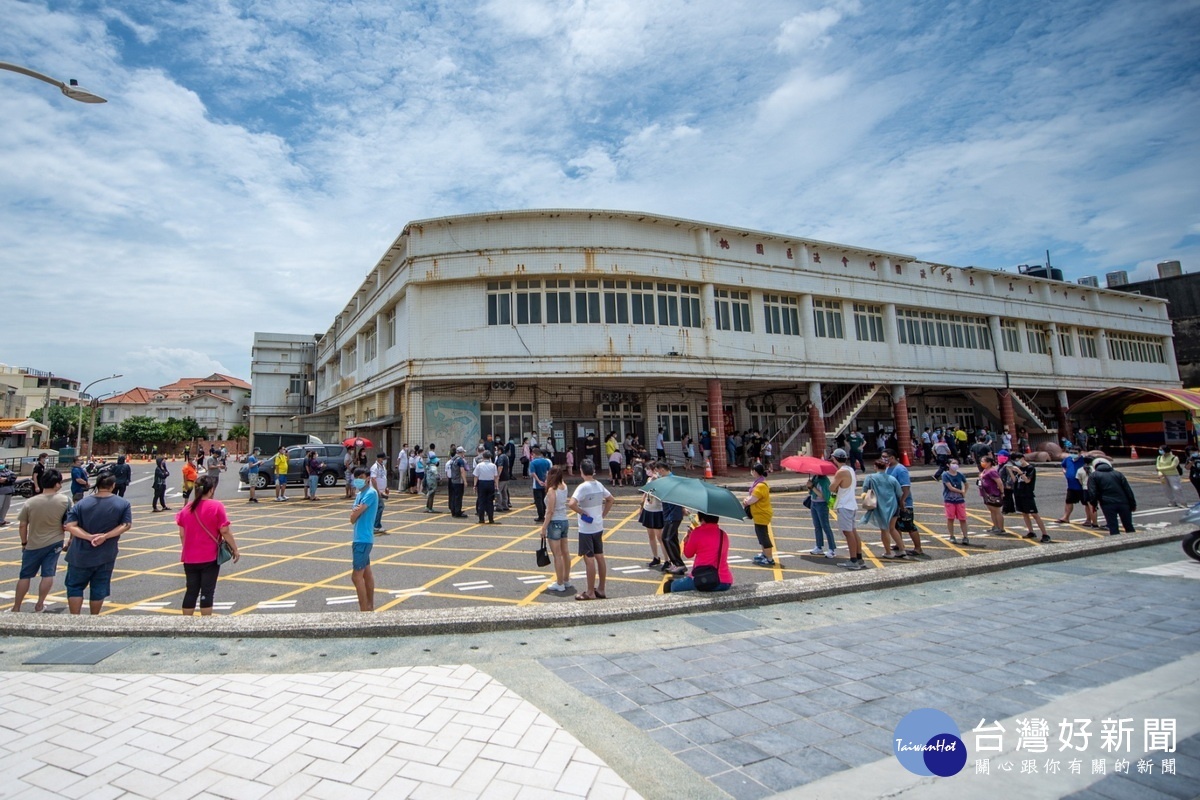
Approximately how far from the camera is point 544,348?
20.3 meters

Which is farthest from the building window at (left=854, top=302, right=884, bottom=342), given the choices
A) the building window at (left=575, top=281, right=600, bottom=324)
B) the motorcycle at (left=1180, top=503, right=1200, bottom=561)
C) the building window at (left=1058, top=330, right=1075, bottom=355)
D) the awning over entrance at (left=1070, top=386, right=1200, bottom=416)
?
the motorcycle at (left=1180, top=503, right=1200, bottom=561)

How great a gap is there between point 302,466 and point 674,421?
14889mm

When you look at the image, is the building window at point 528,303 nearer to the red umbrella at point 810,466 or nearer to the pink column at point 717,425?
the pink column at point 717,425

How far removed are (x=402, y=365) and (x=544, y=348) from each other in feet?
17.9

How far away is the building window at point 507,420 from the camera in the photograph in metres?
21.7

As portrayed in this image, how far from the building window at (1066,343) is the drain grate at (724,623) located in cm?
3777

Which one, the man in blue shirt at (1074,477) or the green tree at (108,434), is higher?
the green tree at (108,434)

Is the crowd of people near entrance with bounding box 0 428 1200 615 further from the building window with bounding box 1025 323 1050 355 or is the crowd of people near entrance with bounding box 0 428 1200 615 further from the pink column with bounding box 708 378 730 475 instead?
the building window with bounding box 1025 323 1050 355

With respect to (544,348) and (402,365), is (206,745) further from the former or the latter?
(402,365)

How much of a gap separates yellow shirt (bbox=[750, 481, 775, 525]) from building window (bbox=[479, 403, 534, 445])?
45.9 feet

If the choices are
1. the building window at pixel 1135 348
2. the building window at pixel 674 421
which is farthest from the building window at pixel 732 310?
the building window at pixel 1135 348

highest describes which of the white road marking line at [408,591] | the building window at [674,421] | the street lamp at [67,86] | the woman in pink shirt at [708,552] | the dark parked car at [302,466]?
the street lamp at [67,86]

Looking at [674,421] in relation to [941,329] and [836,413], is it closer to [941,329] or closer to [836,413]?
[836,413]

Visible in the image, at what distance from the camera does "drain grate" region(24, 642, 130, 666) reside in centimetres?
452
